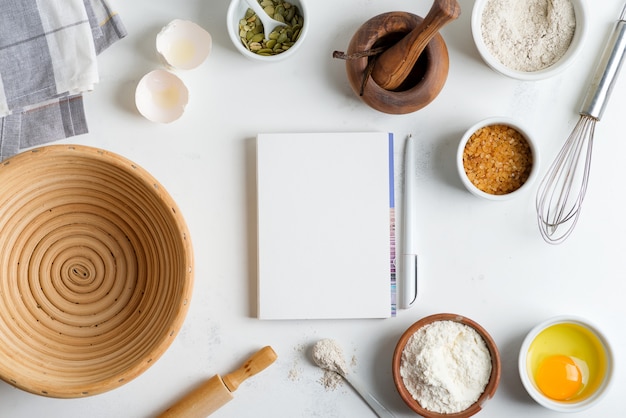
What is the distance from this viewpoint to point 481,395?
1.05m

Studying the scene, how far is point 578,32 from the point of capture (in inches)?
41.0

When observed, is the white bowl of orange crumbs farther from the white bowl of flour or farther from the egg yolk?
the egg yolk

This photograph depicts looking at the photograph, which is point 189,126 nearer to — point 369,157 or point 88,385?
point 369,157

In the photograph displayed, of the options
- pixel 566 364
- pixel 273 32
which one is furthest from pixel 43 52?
pixel 566 364

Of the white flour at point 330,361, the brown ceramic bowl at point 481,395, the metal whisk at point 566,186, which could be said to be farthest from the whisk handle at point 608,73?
the white flour at point 330,361

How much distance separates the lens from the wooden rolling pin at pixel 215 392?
3.50 ft

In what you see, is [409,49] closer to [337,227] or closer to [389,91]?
[389,91]

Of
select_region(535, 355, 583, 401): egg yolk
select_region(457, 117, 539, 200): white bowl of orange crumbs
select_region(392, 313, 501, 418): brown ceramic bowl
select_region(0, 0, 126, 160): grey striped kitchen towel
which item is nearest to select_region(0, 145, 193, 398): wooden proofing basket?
select_region(0, 0, 126, 160): grey striped kitchen towel

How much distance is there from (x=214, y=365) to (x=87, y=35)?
0.51m

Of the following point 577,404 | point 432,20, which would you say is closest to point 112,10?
point 432,20

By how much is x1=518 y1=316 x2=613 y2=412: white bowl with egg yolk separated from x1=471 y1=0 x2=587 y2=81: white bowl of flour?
0.37 metres

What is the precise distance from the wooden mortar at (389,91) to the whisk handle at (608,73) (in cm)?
23

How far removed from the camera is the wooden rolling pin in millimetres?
1067

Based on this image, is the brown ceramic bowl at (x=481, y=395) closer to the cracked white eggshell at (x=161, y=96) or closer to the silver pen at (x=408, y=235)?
the silver pen at (x=408, y=235)
